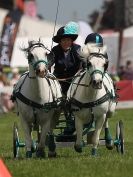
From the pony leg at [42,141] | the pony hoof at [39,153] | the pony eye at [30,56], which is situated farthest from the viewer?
the pony hoof at [39,153]

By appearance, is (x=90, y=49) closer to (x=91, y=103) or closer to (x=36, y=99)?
(x=91, y=103)

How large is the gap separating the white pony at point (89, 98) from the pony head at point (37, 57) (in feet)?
2.03

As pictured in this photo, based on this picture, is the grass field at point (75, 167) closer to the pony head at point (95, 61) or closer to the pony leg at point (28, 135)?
the pony leg at point (28, 135)

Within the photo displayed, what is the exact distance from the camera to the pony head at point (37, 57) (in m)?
12.6

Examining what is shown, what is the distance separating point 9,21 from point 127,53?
17.0 feet

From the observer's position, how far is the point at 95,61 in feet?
42.1

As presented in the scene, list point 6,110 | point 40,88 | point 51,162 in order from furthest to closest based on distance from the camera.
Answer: point 6,110 → point 40,88 → point 51,162

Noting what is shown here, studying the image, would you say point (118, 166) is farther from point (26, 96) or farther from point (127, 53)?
point (127, 53)

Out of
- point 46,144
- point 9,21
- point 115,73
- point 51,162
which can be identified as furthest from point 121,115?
point 51,162

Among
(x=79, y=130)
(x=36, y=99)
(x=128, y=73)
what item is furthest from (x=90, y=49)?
(x=128, y=73)

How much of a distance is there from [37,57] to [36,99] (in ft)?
2.67

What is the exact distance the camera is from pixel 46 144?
14.1 m

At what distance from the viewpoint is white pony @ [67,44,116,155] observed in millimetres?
13087

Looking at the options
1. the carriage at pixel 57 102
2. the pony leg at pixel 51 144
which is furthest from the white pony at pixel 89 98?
the pony leg at pixel 51 144
